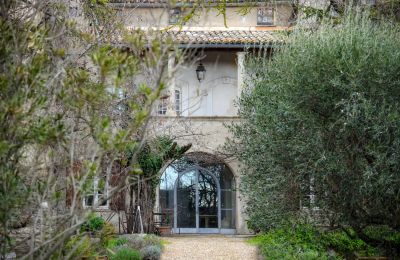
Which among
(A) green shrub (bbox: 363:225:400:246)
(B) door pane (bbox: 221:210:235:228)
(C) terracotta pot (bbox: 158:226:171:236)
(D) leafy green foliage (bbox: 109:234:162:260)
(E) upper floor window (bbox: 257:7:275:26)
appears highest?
(E) upper floor window (bbox: 257:7:275:26)

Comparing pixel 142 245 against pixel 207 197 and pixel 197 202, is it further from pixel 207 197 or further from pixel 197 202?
pixel 207 197

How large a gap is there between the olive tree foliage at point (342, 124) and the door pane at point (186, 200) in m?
11.8

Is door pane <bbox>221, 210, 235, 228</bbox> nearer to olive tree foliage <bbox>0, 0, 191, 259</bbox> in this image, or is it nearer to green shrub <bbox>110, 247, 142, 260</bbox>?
green shrub <bbox>110, 247, 142, 260</bbox>

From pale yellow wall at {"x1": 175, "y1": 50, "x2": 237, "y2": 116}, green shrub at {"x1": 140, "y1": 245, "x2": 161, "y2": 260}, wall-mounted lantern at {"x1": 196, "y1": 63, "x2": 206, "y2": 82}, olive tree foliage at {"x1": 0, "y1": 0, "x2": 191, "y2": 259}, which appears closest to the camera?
olive tree foliage at {"x1": 0, "y1": 0, "x2": 191, "y2": 259}

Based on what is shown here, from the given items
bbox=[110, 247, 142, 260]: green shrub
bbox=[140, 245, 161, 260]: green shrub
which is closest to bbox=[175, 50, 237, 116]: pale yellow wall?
bbox=[140, 245, 161, 260]: green shrub

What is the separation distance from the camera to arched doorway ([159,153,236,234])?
2580cm

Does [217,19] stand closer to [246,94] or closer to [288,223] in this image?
[246,94]

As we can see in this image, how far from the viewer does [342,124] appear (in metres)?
12.3

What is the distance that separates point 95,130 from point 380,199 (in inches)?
293

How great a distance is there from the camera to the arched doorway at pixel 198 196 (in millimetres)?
25797

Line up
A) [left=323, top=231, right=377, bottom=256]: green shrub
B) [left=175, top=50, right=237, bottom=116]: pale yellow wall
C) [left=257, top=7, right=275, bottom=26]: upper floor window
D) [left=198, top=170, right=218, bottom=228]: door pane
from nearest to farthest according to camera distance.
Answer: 1. [left=323, top=231, right=377, bottom=256]: green shrub
2. [left=175, top=50, right=237, bottom=116]: pale yellow wall
3. [left=198, top=170, right=218, bottom=228]: door pane
4. [left=257, top=7, right=275, bottom=26]: upper floor window

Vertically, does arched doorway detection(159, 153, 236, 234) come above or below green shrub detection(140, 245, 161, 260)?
above

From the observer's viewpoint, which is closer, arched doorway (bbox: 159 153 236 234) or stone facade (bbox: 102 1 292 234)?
stone facade (bbox: 102 1 292 234)

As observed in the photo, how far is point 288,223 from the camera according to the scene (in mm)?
16234
